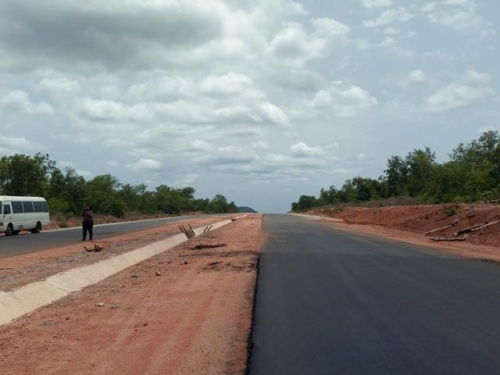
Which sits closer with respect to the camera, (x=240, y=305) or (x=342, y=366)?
(x=342, y=366)

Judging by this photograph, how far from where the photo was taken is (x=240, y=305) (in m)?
10.7

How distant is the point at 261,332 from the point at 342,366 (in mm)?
1980

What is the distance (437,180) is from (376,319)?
193 ft

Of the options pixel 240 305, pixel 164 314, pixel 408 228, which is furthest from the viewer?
pixel 408 228

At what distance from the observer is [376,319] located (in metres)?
9.17

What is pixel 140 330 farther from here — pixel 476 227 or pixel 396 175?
pixel 396 175

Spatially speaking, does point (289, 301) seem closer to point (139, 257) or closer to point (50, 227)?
point (139, 257)

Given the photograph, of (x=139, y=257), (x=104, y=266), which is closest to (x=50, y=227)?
(x=139, y=257)

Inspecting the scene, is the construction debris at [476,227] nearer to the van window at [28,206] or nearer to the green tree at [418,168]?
the van window at [28,206]

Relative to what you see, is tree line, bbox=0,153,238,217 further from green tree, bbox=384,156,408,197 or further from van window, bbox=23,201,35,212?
green tree, bbox=384,156,408,197

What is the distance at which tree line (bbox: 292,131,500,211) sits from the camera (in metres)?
55.2

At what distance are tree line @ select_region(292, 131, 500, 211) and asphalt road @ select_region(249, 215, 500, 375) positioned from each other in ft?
113

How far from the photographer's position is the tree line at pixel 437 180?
55250mm

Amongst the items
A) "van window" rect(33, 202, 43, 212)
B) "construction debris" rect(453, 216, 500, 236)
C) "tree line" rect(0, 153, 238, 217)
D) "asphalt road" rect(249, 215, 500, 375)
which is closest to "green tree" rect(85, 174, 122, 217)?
"tree line" rect(0, 153, 238, 217)
